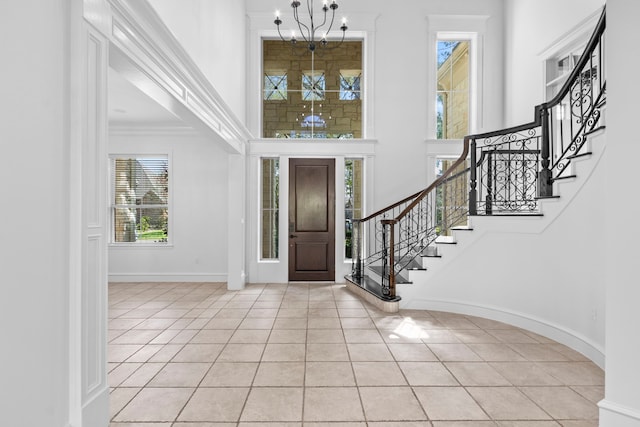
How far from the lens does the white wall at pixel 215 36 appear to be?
10.2 ft

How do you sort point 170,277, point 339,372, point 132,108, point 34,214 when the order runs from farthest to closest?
point 170,277, point 132,108, point 339,372, point 34,214

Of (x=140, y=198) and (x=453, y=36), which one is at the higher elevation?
(x=453, y=36)

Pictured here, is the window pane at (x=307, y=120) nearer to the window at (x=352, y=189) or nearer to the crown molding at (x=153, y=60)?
the window at (x=352, y=189)

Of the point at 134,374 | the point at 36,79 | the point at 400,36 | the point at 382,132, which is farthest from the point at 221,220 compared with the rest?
the point at 36,79

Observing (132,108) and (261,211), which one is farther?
(261,211)

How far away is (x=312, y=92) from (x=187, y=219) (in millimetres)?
3310

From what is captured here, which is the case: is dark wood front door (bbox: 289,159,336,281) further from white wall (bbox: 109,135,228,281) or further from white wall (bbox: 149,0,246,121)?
white wall (bbox: 149,0,246,121)

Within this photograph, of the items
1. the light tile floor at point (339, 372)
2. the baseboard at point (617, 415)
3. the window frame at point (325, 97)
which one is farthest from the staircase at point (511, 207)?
the window frame at point (325, 97)

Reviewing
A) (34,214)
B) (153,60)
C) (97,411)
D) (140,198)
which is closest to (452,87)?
(153,60)

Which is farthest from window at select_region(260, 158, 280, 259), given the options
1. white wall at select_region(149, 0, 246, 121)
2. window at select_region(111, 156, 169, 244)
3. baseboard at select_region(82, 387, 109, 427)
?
baseboard at select_region(82, 387, 109, 427)

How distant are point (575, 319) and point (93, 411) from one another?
12.4ft

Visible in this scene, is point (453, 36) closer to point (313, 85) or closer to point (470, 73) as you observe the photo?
point (470, 73)

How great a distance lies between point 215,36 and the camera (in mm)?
4297

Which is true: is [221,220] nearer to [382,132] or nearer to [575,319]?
[382,132]
